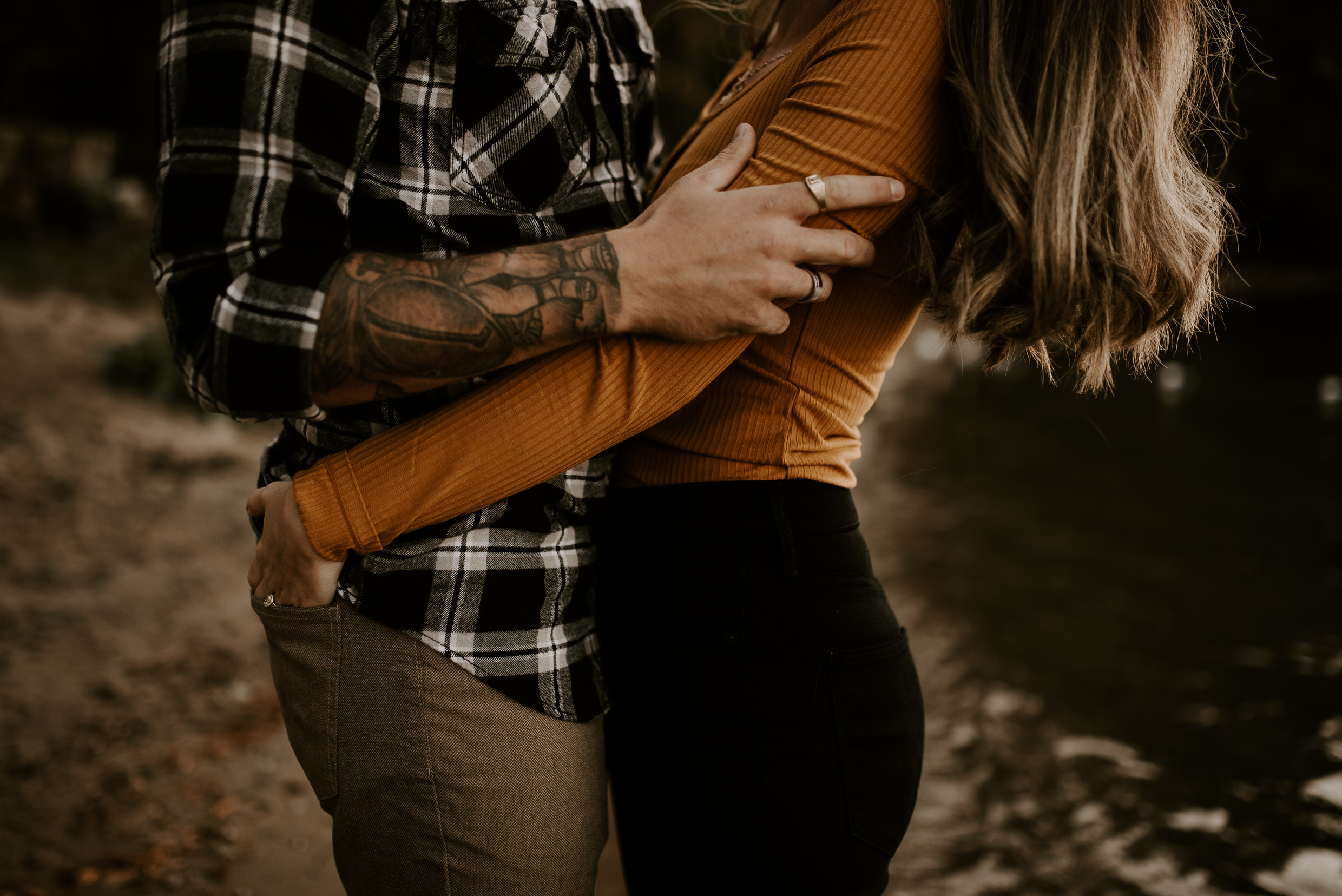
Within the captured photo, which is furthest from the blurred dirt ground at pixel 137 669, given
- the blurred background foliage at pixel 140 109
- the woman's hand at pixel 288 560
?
the blurred background foliage at pixel 140 109

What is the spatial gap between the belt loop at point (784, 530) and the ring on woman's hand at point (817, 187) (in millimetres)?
319

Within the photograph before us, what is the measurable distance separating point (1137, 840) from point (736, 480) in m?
2.40

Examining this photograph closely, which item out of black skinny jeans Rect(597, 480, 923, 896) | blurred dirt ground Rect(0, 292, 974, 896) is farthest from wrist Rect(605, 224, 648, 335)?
blurred dirt ground Rect(0, 292, 974, 896)

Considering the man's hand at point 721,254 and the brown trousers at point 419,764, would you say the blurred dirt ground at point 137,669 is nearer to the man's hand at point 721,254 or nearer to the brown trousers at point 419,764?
the brown trousers at point 419,764

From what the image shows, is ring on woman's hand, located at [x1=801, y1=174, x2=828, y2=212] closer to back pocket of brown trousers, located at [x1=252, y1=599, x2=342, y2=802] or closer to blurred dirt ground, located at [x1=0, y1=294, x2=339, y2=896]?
back pocket of brown trousers, located at [x1=252, y1=599, x2=342, y2=802]

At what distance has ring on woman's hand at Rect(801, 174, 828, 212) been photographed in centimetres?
85

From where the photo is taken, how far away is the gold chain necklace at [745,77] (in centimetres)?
109

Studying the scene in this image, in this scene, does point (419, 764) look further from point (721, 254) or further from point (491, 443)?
point (721, 254)

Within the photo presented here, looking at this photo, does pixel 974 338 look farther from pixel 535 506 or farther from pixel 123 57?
pixel 123 57

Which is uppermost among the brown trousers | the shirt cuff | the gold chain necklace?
the gold chain necklace

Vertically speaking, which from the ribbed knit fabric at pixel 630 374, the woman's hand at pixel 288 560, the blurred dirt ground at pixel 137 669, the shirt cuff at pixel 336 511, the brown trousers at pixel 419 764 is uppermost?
the ribbed knit fabric at pixel 630 374

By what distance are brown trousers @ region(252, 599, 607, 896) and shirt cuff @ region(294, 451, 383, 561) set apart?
92 millimetres

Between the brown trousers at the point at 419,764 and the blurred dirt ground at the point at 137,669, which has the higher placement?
the brown trousers at the point at 419,764

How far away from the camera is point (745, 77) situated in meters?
1.17
